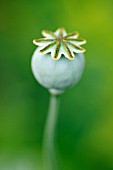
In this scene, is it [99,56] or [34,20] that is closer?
[99,56]

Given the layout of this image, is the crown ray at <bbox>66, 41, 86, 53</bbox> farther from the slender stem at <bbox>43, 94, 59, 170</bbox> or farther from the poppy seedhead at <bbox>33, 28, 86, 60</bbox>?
the slender stem at <bbox>43, 94, 59, 170</bbox>

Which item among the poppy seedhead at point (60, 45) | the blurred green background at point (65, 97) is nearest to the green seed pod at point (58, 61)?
the poppy seedhead at point (60, 45)

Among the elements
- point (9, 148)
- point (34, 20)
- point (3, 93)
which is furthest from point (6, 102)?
point (34, 20)

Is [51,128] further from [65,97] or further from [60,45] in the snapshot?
[65,97]

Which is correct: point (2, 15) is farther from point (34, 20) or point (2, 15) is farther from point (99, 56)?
point (99, 56)

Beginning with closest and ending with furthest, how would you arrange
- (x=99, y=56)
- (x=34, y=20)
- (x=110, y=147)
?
(x=110, y=147) < (x=99, y=56) < (x=34, y=20)

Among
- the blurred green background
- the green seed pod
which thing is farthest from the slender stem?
the blurred green background

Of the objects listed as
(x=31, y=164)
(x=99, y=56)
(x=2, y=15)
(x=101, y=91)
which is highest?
(x=2, y=15)
